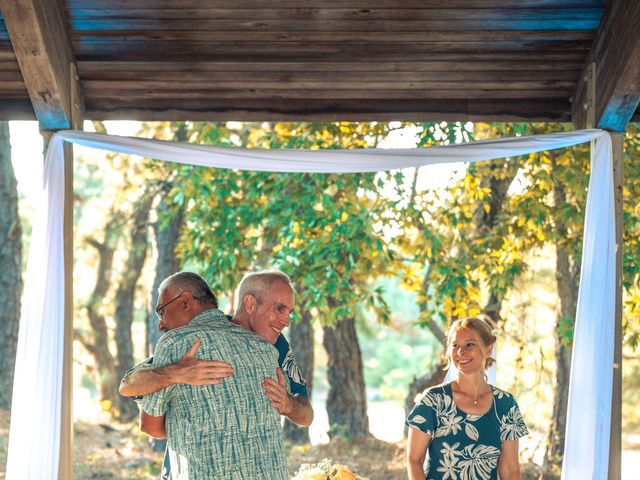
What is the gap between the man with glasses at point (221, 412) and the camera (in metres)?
2.91

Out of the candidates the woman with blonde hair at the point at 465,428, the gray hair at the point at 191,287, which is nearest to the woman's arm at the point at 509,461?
the woman with blonde hair at the point at 465,428

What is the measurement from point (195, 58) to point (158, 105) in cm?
42

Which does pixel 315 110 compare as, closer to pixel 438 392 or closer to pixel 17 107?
pixel 17 107

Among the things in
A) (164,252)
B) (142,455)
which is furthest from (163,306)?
(164,252)

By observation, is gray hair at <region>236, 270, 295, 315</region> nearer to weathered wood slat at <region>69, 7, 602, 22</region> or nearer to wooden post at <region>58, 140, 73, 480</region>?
wooden post at <region>58, 140, 73, 480</region>

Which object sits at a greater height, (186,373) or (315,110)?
(315,110)

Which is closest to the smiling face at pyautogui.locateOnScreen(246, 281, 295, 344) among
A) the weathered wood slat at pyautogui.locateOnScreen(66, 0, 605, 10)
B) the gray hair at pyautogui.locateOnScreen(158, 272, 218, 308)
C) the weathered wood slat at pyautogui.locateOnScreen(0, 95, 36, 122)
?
the gray hair at pyautogui.locateOnScreen(158, 272, 218, 308)

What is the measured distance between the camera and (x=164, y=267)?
9398 millimetres

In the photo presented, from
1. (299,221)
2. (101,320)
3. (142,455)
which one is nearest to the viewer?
(299,221)

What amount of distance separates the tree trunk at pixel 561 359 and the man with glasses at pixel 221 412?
17.7ft

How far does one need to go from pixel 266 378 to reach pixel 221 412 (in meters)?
0.18

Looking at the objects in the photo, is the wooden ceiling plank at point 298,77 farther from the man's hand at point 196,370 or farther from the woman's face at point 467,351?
the man's hand at point 196,370

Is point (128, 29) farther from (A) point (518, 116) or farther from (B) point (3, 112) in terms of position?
(A) point (518, 116)

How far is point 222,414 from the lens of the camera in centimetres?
291
